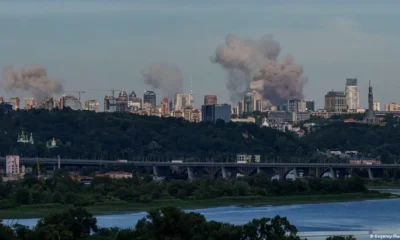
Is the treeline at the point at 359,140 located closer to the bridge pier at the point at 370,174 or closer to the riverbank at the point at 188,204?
the bridge pier at the point at 370,174

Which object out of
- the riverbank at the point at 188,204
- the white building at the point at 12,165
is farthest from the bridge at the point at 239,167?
the riverbank at the point at 188,204

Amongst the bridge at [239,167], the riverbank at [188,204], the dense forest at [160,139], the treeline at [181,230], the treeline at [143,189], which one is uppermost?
the dense forest at [160,139]

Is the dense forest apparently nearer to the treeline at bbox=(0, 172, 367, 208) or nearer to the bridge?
the bridge

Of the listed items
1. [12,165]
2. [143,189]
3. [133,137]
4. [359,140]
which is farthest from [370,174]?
[359,140]

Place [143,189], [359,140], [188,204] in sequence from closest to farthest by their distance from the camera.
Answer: [188,204]
[143,189]
[359,140]

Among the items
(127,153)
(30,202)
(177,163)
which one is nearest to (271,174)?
(177,163)

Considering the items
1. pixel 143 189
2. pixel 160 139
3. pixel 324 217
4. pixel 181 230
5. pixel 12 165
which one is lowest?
pixel 181 230

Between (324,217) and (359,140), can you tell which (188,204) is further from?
(359,140)
